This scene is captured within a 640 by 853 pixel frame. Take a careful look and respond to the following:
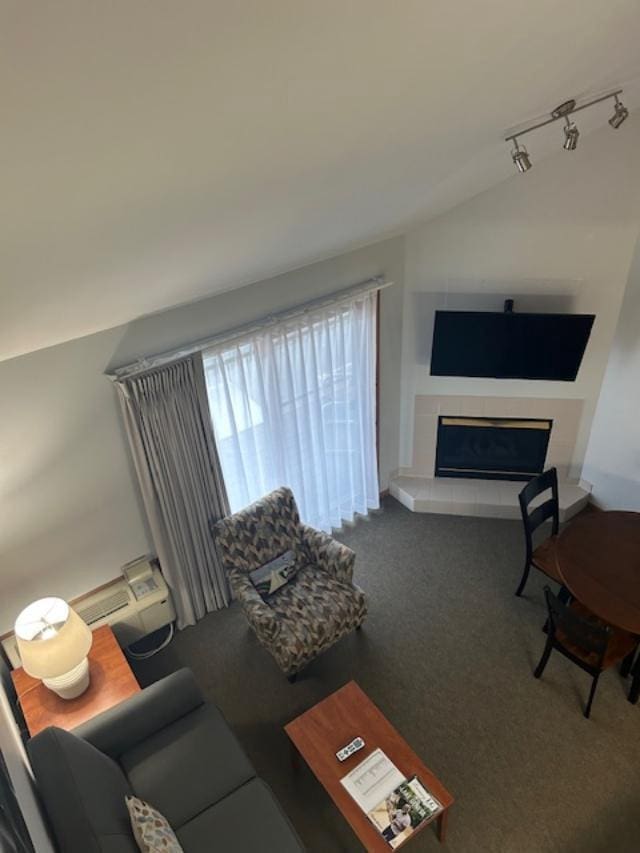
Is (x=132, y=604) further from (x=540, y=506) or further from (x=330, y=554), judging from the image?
(x=540, y=506)

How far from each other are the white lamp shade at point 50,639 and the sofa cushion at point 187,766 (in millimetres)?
606

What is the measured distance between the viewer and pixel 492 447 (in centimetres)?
535

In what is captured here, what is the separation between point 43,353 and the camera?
3252 mm

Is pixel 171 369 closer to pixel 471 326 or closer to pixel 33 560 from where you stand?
pixel 33 560

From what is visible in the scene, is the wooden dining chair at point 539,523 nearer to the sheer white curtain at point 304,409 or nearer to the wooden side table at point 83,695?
the sheer white curtain at point 304,409

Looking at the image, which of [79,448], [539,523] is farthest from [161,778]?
[539,523]

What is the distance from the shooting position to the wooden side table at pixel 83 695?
135 inches

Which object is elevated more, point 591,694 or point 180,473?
point 180,473

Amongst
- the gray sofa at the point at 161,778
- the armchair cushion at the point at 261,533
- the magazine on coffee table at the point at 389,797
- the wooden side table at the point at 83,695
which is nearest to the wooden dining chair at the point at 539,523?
the armchair cushion at the point at 261,533

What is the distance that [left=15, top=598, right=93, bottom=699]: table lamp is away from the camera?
10.6 feet

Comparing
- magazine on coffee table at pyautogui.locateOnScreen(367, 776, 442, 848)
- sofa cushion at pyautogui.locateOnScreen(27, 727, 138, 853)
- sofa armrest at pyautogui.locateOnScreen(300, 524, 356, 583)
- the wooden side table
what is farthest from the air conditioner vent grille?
magazine on coffee table at pyautogui.locateOnScreen(367, 776, 442, 848)

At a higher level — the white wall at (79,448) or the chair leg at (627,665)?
the white wall at (79,448)

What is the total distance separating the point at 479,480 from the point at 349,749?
2829 millimetres

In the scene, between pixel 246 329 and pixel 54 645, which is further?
pixel 246 329
